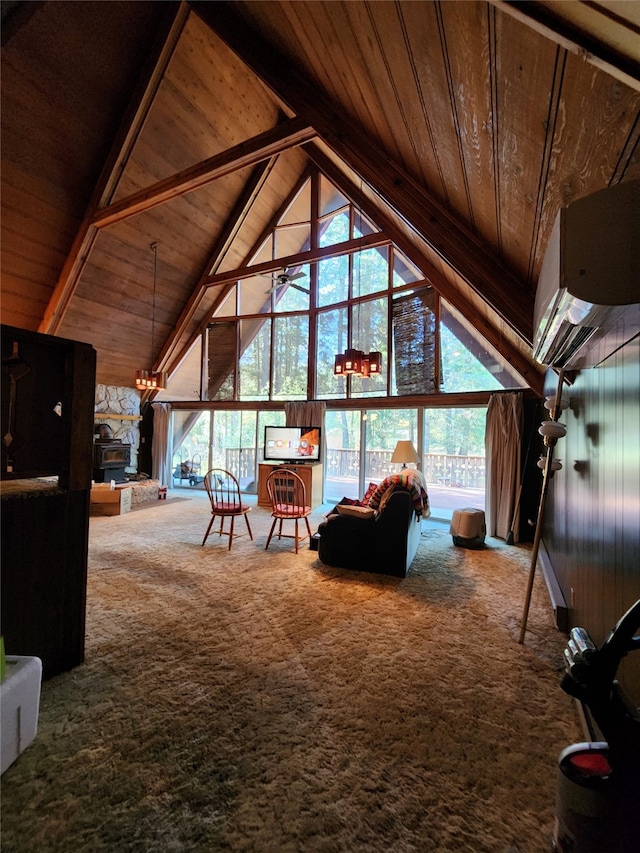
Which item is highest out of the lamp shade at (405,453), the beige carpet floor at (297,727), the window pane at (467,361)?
the window pane at (467,361)

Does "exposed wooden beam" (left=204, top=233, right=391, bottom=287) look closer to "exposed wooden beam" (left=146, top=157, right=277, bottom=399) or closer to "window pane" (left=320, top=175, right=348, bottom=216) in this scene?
"exposed wooden beam" (left=146, top=157, right=277, bottom=399)

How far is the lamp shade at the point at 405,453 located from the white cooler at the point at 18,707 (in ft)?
13.9

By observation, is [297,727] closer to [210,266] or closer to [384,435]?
[384,435]

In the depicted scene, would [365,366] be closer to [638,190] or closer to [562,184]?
[562,184]

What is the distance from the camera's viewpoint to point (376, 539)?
137 inches

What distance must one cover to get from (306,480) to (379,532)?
9.66ft

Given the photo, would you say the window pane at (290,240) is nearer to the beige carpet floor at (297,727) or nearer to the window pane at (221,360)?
the window pane at (221,360)

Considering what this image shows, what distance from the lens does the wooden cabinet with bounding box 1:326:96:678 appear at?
1.82 metres

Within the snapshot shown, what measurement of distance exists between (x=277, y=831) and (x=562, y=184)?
3104mm

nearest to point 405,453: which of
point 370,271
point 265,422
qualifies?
point 370,271

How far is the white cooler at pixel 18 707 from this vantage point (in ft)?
4.50

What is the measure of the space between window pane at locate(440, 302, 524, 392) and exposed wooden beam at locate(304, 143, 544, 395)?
0.59 m

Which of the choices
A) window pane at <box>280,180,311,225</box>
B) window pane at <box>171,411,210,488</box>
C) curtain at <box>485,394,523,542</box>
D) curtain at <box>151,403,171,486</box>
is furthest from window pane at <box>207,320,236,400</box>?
curtain at <box>485,394,523,542</box>

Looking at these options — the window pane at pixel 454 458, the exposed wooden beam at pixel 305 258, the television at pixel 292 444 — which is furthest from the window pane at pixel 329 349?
the window pane at pixel 454 458
